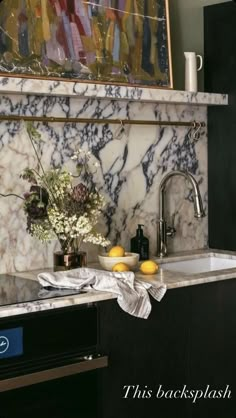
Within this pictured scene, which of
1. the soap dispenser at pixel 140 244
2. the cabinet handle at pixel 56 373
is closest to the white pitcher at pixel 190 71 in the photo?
the soap dispenser at pixel 140 244

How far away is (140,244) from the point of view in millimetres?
3580

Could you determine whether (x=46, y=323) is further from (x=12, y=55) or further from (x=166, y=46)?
(x=166, y=46)

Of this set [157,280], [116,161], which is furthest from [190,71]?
[157,280]

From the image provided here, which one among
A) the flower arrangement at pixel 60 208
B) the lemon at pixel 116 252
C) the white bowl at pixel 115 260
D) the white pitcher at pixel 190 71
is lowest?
the white bowl at pixel 115 260

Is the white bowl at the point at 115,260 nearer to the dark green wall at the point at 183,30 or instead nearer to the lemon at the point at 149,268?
the lemon at the point at 149,268

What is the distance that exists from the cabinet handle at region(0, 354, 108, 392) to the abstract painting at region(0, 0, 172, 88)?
1143 millimetres

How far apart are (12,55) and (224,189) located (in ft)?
4.41

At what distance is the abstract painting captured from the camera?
313 cm

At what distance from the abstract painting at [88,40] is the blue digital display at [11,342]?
3.46ft

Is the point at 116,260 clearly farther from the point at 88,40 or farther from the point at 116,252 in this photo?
the point at 88,40

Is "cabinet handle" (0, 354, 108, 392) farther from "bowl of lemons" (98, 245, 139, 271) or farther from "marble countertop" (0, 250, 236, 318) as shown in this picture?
"bowl of lemons" (98, 245, 139, 271)

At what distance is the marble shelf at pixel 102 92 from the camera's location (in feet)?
10.00

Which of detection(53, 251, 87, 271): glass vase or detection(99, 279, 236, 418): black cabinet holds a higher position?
detection(53, 251, 87, 271): glass vase

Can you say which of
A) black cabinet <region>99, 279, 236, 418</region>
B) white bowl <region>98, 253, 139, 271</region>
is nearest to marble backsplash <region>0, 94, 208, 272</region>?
white bowl <region>98, 253, 139, 271</region>
